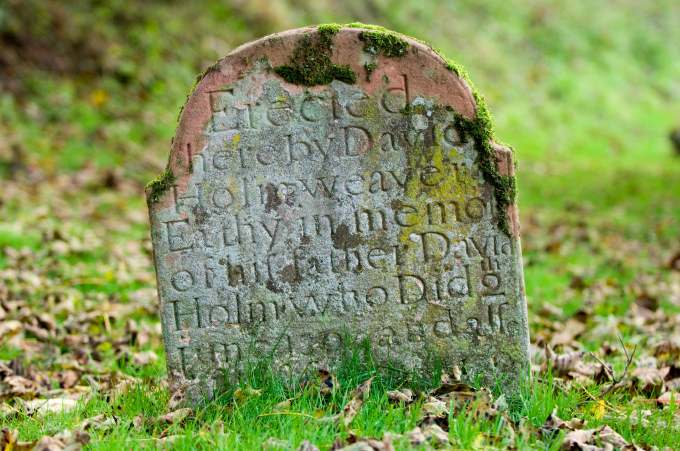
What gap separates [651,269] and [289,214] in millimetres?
4560

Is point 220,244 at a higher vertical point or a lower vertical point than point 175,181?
lower

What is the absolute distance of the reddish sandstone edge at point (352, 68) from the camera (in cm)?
394

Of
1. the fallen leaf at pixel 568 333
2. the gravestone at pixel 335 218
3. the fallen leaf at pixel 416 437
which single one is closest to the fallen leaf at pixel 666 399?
the gravestone at pixel 335 218

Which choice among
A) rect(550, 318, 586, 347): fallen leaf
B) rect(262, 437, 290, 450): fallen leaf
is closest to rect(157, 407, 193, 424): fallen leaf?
rect(262, 437, 290, 450): fallen leaf

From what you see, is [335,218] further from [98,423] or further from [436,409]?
[98,423]

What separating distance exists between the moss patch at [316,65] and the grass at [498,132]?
1365 millimetres

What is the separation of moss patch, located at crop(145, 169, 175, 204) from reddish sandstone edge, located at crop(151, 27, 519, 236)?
0.06 ft

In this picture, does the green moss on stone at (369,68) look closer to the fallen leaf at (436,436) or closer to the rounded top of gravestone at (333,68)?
the rounded top of gravestone at (333,68)

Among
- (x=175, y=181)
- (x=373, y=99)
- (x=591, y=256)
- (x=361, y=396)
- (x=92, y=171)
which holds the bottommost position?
(x=361, y=396)

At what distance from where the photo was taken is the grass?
12.2 feet

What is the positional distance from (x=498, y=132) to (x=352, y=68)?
11951 mm

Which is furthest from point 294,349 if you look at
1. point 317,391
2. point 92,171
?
point 92,171

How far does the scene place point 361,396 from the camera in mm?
3713

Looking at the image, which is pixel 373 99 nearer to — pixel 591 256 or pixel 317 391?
pixel 317 391
